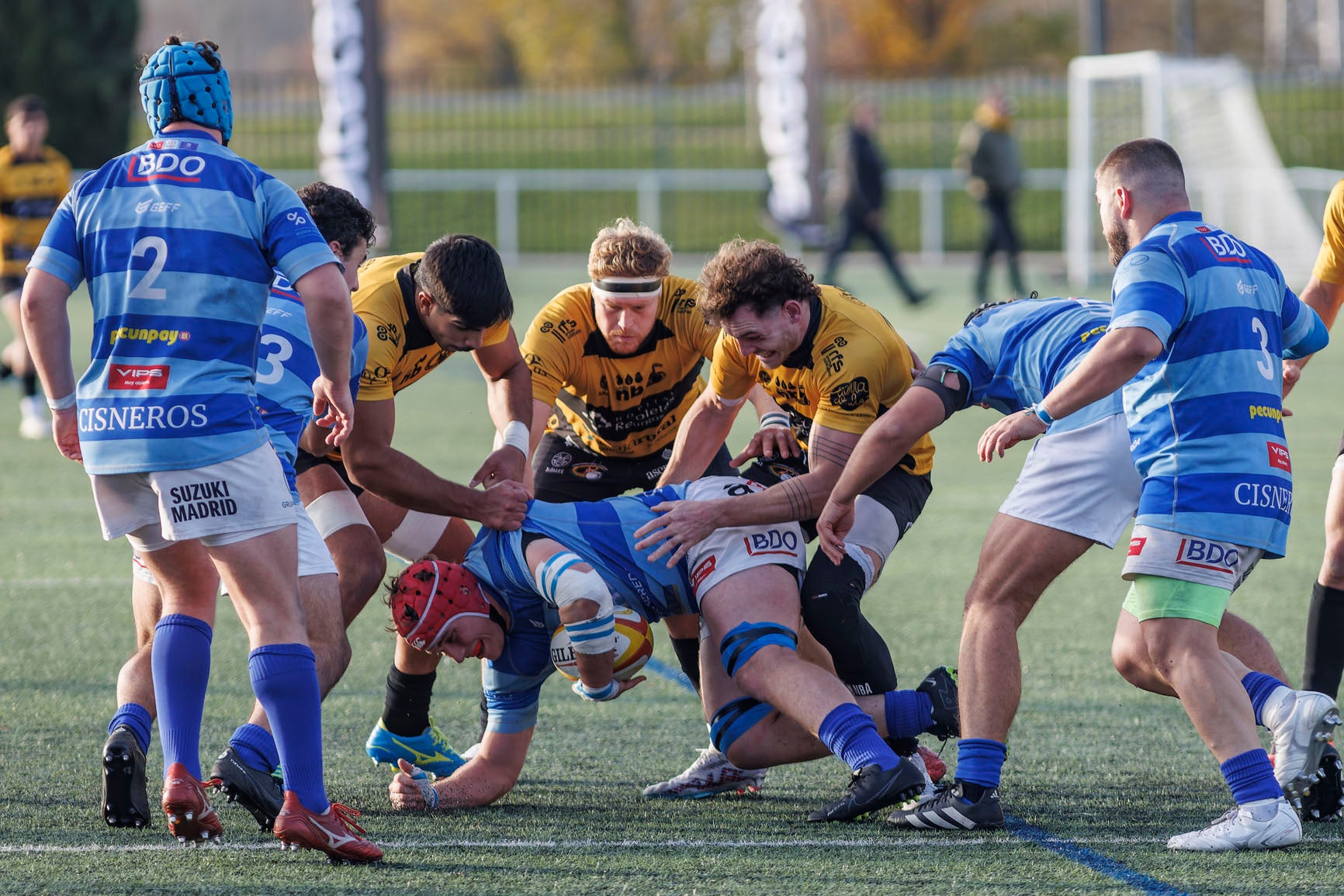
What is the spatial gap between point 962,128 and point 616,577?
2822 centimetres

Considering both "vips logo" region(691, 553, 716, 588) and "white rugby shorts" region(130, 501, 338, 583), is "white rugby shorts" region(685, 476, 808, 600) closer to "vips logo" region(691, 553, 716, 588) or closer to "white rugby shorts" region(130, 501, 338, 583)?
"vips logo" region(691, 553, 716, 588)

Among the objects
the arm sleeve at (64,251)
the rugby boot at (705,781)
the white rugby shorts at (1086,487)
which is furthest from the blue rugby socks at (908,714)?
the arm sleeve at (64,251)

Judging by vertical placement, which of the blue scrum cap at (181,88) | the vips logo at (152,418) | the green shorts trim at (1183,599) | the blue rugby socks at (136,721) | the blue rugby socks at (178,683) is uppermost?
the blue scrum cap at (181,88)

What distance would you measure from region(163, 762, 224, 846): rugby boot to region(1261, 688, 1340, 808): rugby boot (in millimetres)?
2630

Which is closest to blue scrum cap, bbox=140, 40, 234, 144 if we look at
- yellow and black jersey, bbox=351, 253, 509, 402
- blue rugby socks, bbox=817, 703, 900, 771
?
yellow and black jersey, bbox=351, 253, 509, 402

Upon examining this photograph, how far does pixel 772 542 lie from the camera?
14.6 ft

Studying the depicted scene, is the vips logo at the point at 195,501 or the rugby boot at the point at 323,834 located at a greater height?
the vips logo at the point at 195,501

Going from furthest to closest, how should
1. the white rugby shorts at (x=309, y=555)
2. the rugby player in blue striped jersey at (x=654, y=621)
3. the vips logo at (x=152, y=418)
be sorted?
the white rugby shorts at (x=309, y=555) < the rugby player in blue striped jersey at (x=654, y=621) < the vips logo at (x=152, y=418)

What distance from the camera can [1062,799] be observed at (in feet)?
14.6

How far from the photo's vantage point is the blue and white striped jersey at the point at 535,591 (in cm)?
436

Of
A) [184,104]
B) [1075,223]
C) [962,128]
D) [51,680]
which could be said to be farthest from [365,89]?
[184,104]

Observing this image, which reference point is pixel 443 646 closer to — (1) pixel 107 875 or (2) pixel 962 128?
(1) pixel 107 875

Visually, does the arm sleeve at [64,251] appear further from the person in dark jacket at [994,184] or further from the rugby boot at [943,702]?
the person in dark jacket at [994,184]

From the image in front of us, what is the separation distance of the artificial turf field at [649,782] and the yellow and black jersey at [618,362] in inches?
39.4
